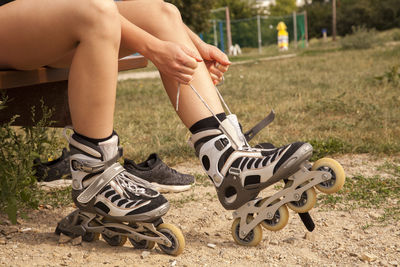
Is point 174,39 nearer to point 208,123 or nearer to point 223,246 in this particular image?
point 208,123

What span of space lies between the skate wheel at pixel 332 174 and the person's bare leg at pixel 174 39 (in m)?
0.43

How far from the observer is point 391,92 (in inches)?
211

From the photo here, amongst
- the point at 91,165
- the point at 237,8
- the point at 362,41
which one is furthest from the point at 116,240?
the point at 237,8

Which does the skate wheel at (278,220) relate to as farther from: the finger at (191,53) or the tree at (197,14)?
the tree at (197,14)

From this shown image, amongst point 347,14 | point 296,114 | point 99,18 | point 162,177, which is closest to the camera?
point 99,18

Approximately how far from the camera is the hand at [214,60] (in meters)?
2.18

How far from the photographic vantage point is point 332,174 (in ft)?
5.93

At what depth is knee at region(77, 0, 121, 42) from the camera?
1.75 meters

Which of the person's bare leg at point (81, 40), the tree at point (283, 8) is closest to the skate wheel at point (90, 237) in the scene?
the person's bare leg at point (81, 40)

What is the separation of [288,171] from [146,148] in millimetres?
1922

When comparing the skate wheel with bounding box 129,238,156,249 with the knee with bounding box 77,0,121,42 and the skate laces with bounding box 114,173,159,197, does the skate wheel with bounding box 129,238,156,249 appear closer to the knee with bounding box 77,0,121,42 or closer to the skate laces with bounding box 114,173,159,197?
the skate laces with bounding box 114,173,159,197

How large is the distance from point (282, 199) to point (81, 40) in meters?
0.87

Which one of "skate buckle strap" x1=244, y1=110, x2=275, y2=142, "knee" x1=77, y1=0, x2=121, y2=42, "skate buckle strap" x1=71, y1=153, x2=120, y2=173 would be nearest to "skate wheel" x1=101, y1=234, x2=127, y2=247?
"skate buckle strap" x1=71, y1=153, x2=120, y2=173

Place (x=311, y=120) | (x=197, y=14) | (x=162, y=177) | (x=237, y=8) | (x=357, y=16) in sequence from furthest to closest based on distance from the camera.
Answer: (x=237, y=8)
(x=357, y=16)
(x=197, y=14)
(x=311, y=120)
(x=162, y=177)
